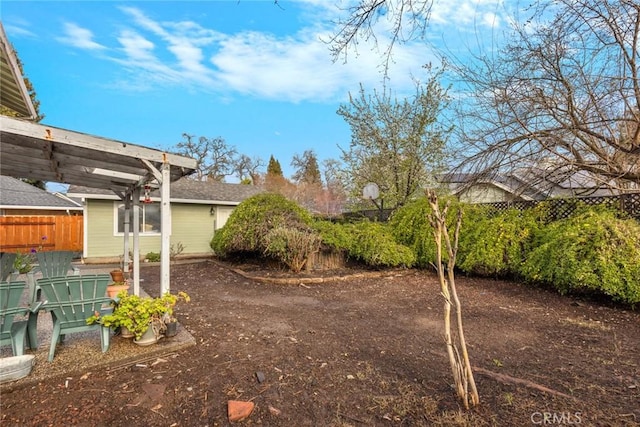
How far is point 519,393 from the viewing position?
2.49 meters

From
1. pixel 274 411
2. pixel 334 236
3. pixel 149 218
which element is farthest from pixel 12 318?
pixel 149 218

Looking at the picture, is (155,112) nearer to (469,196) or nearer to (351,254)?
(351,254)

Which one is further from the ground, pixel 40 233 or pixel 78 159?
pixel 78 159

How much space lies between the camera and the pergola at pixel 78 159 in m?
3.15

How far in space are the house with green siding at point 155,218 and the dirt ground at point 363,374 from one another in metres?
7.36

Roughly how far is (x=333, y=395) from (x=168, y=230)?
107 inches

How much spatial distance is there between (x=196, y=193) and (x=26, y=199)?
27.5 feet

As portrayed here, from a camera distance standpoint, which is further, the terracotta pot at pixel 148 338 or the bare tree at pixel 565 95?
the bare tree at pixel 565 95

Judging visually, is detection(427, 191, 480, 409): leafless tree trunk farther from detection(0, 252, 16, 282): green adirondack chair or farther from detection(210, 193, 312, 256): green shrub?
detection(210, 193, 312, 256): green shrub

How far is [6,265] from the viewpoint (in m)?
4.99

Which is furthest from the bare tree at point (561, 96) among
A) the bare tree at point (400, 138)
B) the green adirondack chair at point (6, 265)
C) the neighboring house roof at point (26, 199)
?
the neighboring house roof at point (26, 199)

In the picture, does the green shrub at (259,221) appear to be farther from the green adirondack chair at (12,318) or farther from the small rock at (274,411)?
the small rock at (274,411)

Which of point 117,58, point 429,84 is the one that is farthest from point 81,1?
point 429,84

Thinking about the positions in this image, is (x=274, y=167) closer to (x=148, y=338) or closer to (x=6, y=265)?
(x=6, y=265)
